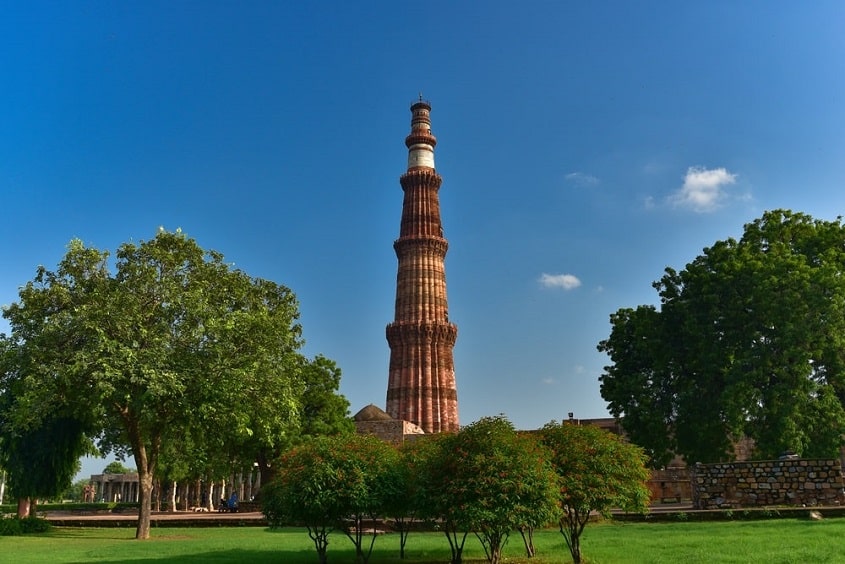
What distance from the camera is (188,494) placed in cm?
5047

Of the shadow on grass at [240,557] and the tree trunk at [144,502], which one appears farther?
the tree trunk at [144,502]

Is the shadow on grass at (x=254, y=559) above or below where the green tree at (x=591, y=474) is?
below

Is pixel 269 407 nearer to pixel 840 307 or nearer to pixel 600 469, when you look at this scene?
pixel 600 469

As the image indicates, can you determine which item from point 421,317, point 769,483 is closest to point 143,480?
point 769,483

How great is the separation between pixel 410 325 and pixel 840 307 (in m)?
29.2

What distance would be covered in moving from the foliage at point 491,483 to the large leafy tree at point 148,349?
10.5 metres

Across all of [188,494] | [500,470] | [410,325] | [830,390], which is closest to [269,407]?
[500,470]

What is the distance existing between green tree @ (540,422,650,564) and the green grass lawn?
92 cm

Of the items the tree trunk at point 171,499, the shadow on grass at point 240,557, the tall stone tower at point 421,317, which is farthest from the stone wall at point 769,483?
the tree trunk at point 171,499

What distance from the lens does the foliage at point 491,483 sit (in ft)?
38.0

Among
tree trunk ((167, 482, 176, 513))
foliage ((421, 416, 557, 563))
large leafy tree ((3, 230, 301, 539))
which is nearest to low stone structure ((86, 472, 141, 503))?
tree trunk ((167, 482, 176, 513))

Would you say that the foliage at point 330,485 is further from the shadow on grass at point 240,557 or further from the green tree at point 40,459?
the green tree at point 40,459

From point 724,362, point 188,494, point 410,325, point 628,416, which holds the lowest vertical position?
point 188,494

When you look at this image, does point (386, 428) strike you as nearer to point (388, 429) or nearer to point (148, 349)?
point (388, 429)
